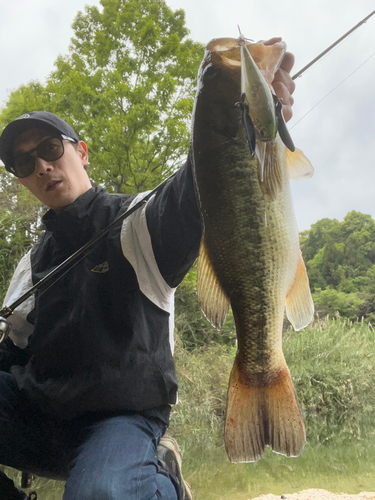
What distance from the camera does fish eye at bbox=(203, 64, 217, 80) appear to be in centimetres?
89

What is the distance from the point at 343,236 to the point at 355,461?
602 inches

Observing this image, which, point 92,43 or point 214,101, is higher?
point 92,43

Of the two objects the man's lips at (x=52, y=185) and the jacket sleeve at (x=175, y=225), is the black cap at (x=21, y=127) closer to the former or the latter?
the man's lips at (x=52, y=185)

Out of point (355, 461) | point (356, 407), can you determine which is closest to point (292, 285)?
point (355, 461)

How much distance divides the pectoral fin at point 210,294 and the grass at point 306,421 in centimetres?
244

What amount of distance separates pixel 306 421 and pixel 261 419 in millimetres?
4625

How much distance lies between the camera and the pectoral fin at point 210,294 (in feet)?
3.31

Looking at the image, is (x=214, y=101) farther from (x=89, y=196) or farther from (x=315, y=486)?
(x=315, y=486)

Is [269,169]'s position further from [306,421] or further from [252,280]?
[306,421]

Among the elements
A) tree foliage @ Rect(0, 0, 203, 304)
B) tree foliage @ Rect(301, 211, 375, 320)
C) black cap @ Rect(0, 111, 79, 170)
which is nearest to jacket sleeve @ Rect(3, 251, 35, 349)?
black cap @ Rect(0, 111, 79, 170)

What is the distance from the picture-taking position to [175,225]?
141cm

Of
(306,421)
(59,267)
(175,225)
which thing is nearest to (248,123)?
(175,225)

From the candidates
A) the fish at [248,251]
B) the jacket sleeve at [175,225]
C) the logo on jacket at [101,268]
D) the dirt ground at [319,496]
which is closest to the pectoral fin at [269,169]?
the fish at [248,251]

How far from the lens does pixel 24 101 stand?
8.14 meters
